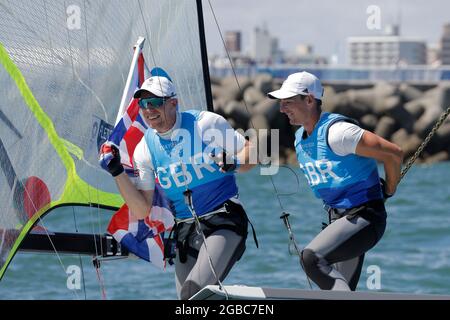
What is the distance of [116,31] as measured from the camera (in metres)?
5.15

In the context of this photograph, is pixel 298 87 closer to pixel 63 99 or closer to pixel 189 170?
pixel 189 170

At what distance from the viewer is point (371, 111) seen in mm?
26625

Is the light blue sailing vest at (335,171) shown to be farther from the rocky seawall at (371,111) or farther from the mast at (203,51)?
the rocky seawall at (371,111)

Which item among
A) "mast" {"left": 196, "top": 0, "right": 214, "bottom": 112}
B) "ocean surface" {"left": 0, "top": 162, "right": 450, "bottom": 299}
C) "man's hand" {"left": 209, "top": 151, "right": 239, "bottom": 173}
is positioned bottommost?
"ocean surface" {"left": 0, "top": 162, "right": 450, "bottom": 299}

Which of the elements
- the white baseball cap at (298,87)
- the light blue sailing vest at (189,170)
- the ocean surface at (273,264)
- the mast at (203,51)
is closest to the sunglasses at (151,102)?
the light blue sailing vest at (189,170)

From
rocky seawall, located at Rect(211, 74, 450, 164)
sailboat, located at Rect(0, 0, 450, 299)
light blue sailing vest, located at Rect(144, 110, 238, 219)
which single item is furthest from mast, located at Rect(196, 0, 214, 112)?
rocky seawall, located at Rect(211, 74, 450, 164)

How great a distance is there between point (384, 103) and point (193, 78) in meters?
21.5

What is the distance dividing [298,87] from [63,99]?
0.99 m

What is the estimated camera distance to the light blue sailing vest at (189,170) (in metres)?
4.50

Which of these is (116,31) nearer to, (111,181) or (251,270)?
(111,181)

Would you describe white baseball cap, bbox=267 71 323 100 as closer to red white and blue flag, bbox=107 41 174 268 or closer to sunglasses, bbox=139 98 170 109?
sunglasses, bbox=139 98 170 109

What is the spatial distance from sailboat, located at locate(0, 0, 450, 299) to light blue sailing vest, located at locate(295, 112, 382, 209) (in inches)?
37.0

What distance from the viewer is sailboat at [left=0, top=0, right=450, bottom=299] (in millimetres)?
4609

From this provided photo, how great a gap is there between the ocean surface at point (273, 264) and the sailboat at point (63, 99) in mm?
344
